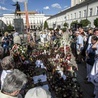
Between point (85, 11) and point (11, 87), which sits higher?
point (85, 11)

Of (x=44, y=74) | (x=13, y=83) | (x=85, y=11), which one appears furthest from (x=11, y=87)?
(x=85, y=11)

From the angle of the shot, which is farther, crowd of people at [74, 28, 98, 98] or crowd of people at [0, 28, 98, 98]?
crowd of people at [74, 28, 98, 98]

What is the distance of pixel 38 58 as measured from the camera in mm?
7121

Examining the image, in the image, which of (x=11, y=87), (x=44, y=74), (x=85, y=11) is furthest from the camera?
(x=85, y=11)

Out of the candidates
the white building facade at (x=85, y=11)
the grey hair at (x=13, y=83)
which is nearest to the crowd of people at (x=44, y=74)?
the grey hair at (x=13, y=83)

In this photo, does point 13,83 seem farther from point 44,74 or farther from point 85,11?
point 85,11

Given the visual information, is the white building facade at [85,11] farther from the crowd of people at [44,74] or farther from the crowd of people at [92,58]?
the crowd of people at [44,74]

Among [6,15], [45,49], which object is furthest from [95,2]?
[6,15]

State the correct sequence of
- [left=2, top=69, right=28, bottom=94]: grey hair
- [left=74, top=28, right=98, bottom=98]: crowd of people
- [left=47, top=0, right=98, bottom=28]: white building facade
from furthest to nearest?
1. [left=47, top=0, right=98, bottom=28]: white building facade
2. [left=74, top=28, right=98, bottom=98]: crowd of people
3. [left=2, top=69, right=28, bottom=94]: grey hair

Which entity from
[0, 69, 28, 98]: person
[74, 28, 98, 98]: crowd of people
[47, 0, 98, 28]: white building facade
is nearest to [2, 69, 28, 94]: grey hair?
[0, 69, 28, 98]: person

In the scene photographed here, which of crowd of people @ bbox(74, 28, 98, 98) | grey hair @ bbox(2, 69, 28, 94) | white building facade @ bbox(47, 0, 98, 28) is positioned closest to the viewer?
grey hair @ bbox(2, 69, 28, 94)

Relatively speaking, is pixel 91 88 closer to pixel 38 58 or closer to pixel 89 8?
pixel 38 58

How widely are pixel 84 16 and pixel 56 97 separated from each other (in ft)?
147

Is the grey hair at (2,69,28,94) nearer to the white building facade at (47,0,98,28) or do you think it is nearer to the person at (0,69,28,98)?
the person at (0,69,28,98)
